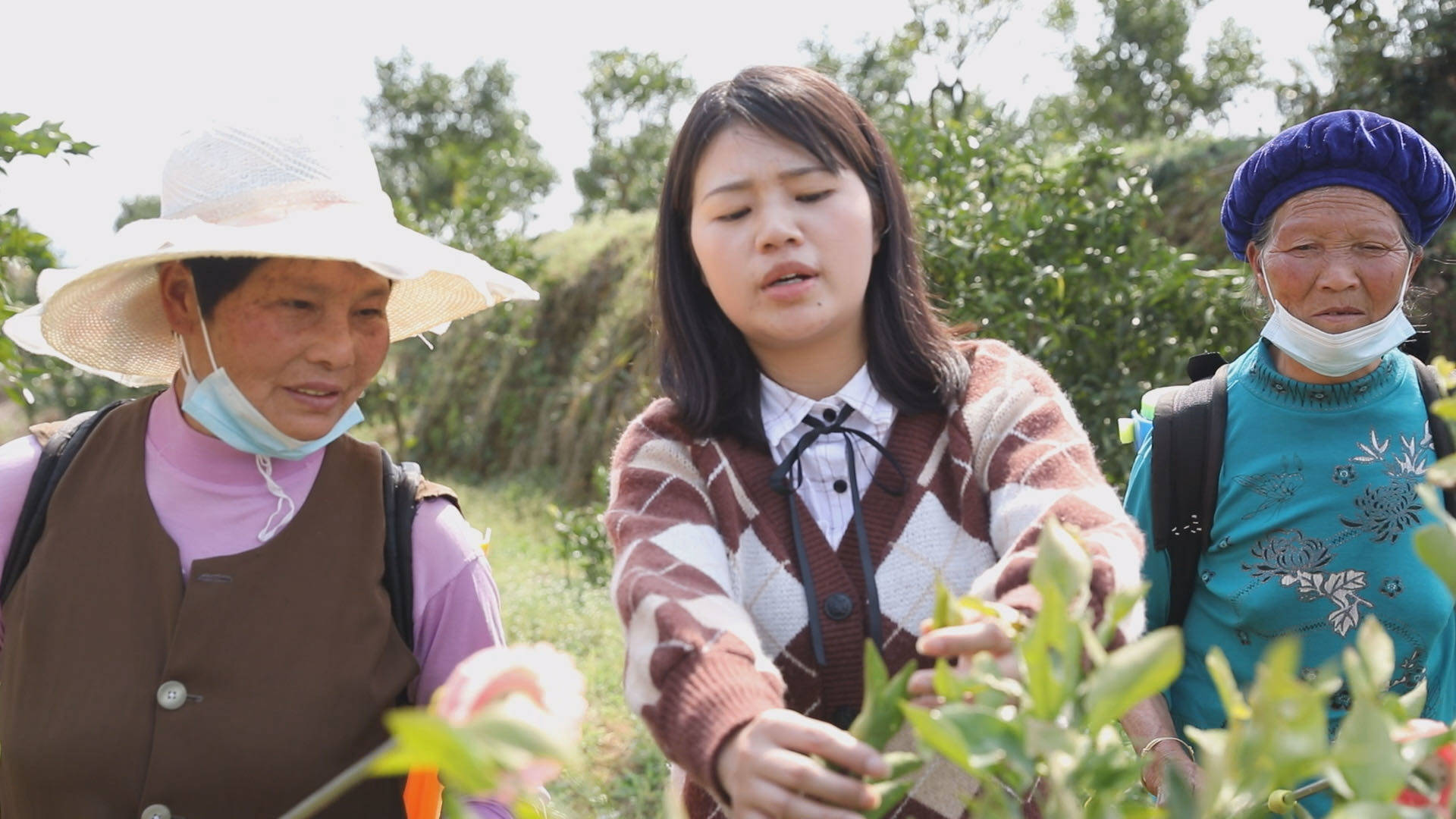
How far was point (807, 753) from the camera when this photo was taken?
84cm

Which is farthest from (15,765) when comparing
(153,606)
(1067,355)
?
(1067,355)

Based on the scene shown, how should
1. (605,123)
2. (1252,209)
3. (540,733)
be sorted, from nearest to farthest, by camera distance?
(540,733) → (1252,209) → (605,123)

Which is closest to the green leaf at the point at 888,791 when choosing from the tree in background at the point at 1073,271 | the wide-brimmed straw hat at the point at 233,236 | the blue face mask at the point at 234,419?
the wide-brimmed straw hat at the point at 233,236

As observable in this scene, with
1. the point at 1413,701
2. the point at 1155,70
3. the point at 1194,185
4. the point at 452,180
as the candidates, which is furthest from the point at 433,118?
the point at 1413,701

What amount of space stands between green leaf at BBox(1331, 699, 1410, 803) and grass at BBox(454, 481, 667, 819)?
39 centimetres

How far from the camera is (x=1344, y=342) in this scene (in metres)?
1.63

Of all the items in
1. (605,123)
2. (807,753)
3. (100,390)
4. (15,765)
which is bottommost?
(100,390)

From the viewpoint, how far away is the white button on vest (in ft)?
4.40

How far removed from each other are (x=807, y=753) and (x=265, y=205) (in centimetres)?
97

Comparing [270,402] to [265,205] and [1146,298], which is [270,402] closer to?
[265,205]

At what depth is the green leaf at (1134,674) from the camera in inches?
20.2

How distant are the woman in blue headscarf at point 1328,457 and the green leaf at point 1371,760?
3.51ft

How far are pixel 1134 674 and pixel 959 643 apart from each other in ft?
0.79

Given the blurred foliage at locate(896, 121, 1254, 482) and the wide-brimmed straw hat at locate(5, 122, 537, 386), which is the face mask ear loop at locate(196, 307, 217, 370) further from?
the blurred foliage at locate(896, 121, 1254, 482)
